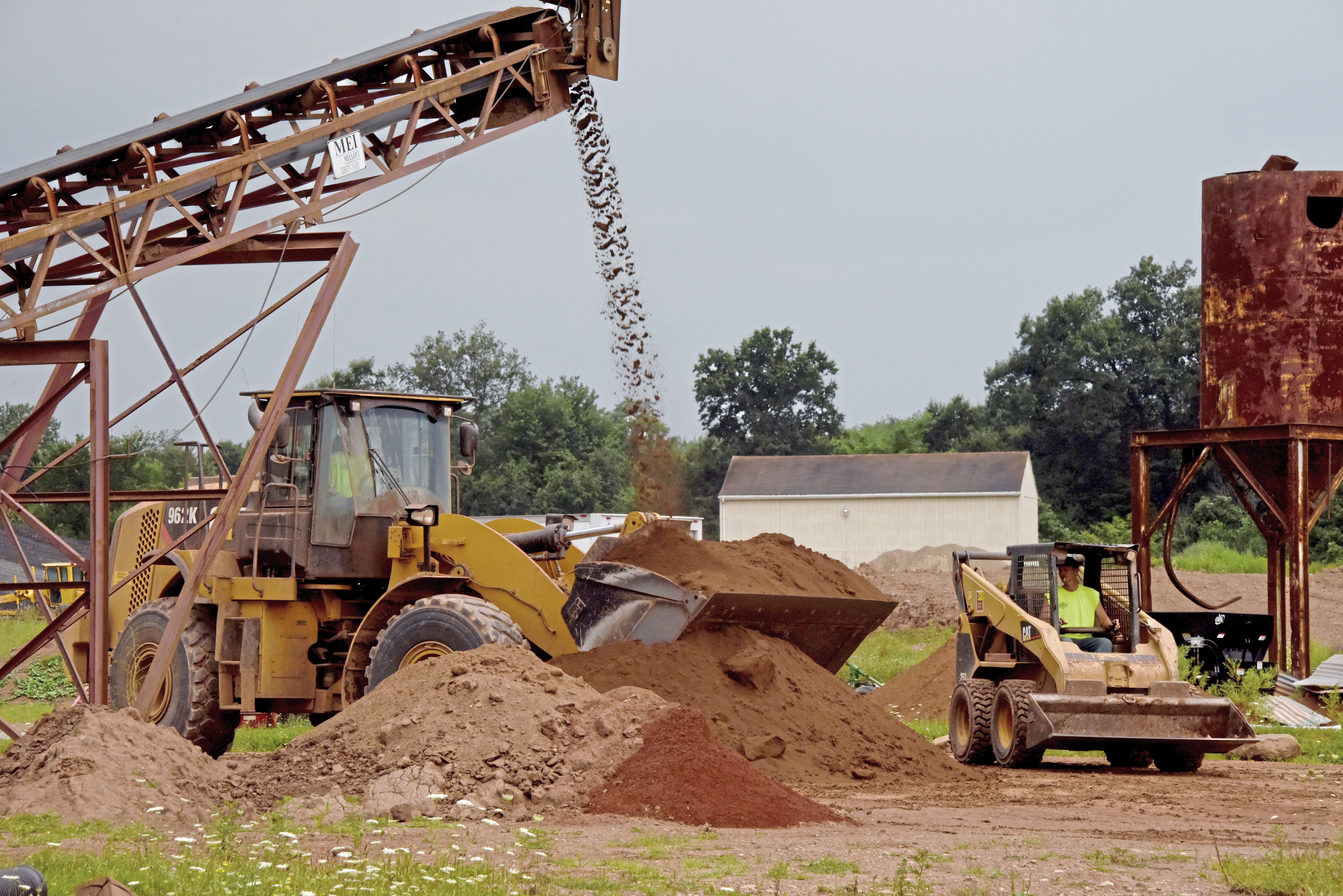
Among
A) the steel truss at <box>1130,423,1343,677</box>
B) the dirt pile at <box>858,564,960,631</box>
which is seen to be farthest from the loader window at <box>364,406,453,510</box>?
the dirt pile at <box>858,564,960,631</box>

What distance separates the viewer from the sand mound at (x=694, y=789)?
953 centimetres

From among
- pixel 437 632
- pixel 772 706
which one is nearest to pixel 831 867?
pixel 772 706

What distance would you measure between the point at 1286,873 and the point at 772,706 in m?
5.47

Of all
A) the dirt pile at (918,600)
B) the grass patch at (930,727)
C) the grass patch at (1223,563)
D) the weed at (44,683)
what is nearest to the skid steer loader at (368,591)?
the grass patch at (930,727)

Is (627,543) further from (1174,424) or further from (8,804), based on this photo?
(1174,424)

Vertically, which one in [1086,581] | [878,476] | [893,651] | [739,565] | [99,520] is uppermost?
[878,476]

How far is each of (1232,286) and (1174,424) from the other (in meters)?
48.6

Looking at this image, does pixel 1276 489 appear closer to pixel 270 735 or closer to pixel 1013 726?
pixel 1013 726

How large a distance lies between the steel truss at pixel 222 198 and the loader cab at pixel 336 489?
3.10ft

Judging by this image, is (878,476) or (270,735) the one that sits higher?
(878,476)

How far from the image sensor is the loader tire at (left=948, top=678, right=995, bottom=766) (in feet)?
45.3

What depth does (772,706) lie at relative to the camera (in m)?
12.2

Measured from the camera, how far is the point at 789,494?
2003 inches

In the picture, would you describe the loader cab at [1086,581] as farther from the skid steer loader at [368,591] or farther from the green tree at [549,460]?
the green tree at [549,460]
